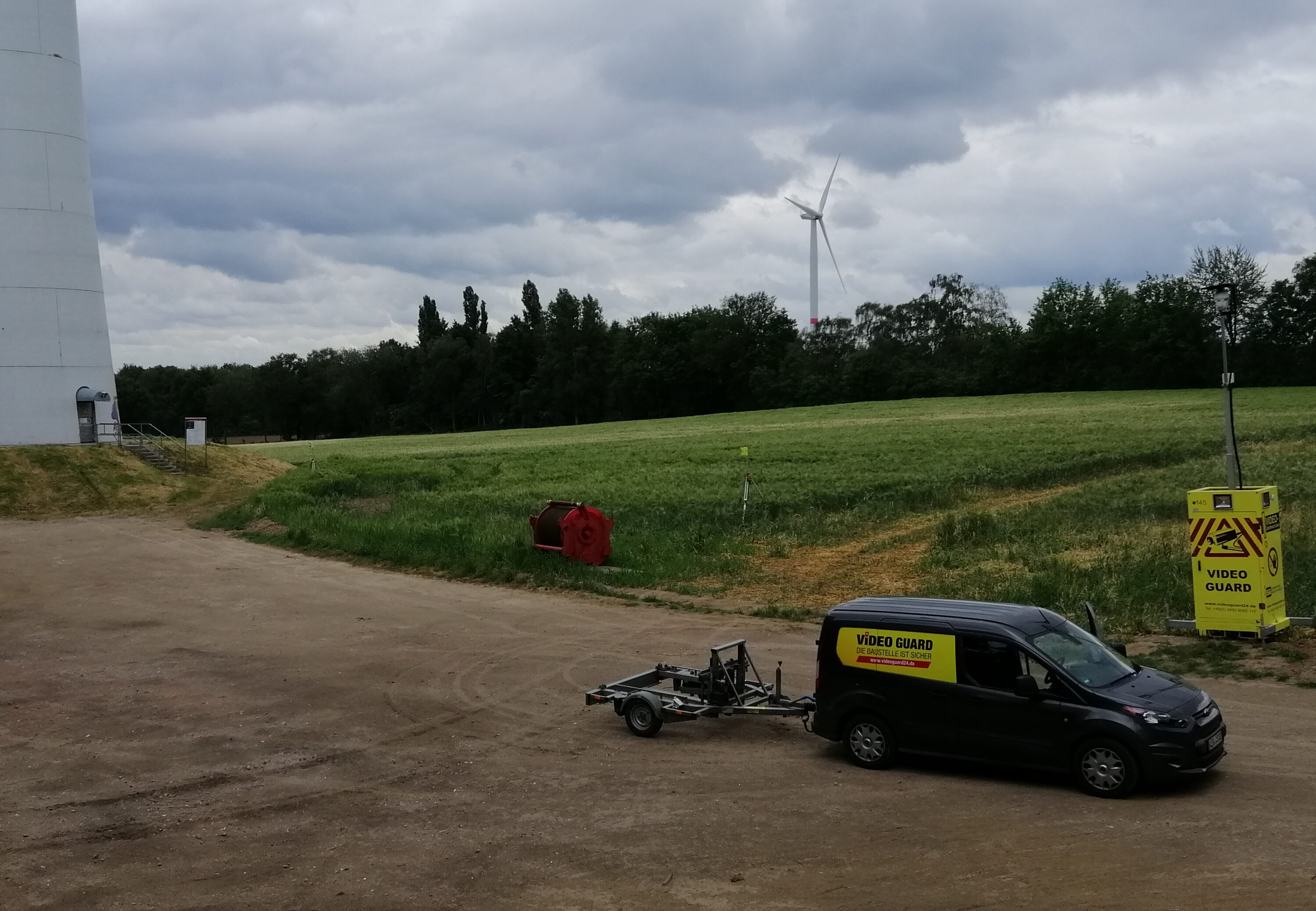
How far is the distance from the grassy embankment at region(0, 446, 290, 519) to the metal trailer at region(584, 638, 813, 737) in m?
29.6

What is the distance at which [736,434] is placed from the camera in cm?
7056

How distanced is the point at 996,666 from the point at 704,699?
12.8 ft

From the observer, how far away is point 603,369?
152 metres

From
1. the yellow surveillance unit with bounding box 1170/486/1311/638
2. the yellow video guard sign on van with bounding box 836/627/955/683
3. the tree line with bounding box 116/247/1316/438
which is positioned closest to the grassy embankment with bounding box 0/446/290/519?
the yellow video guard sign on van with bounding box 836/627/955/683

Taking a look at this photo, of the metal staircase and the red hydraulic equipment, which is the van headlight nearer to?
the red hydraulic equipment

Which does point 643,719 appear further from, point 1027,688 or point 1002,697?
point 1027,688

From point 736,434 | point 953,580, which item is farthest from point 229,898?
point 736,434

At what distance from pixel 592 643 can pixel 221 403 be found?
5638 inches

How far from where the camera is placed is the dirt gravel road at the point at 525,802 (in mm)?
9500

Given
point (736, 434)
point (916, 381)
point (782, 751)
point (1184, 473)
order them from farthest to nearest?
1. point (916, 381)
2. point (736, 434)
3. point (1184, 473)
4. point (782, 751)

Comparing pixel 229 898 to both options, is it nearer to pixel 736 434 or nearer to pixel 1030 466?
pixel 1030 466

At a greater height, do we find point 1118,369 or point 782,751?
point 1118,369

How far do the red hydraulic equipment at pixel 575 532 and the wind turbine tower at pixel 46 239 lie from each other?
25816 mm

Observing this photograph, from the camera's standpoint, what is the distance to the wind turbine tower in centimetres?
4150
